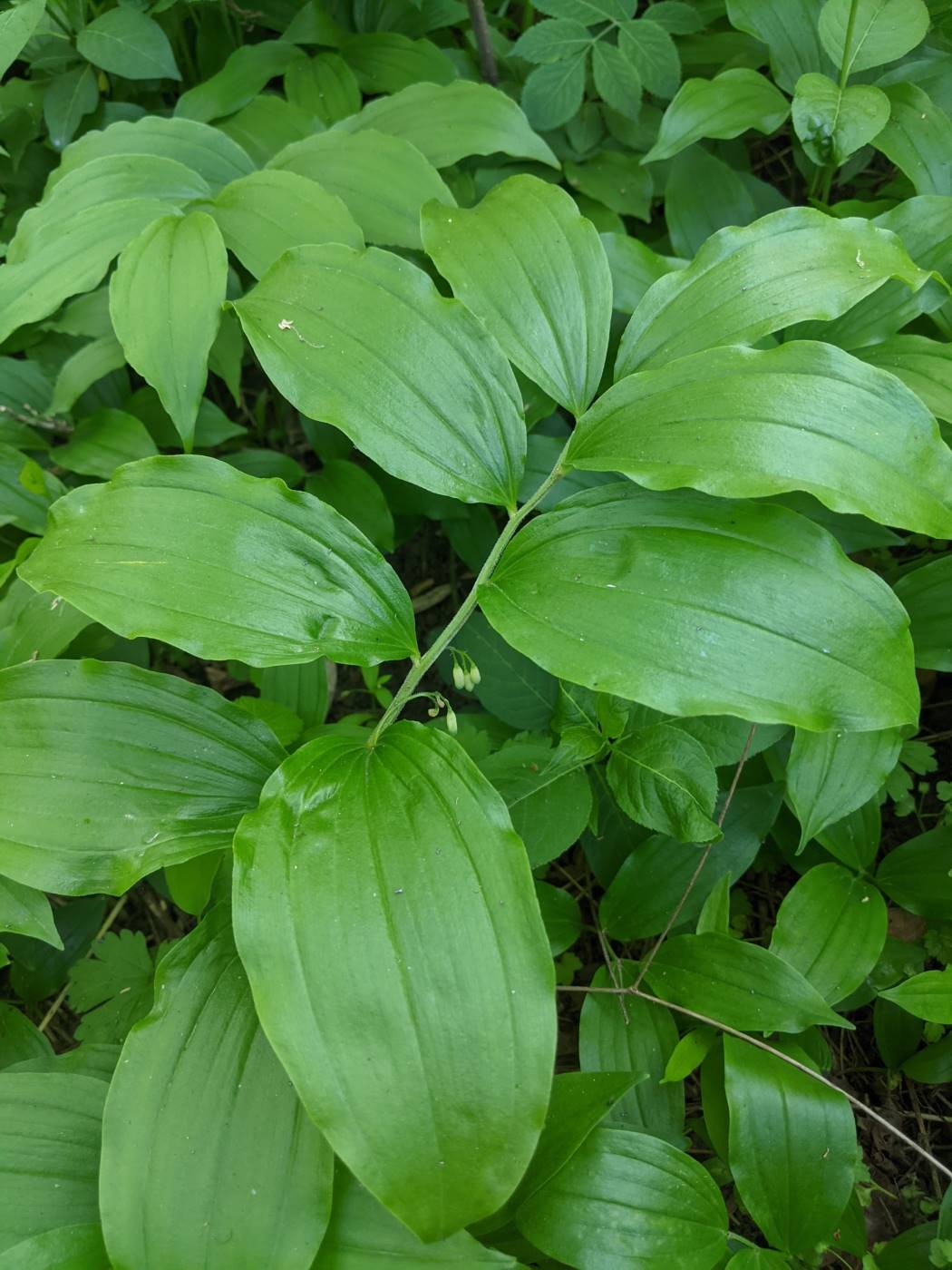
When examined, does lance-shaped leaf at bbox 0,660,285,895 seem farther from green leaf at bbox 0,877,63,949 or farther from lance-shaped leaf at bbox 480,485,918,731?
lance-shaped leaf at bbox 480,485,918,731

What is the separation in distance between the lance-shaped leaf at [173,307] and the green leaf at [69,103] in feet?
2.71

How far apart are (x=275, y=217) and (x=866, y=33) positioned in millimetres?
1130

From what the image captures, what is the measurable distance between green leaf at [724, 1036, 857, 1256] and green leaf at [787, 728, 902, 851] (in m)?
0.39

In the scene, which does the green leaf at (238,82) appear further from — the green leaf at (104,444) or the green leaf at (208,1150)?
the green leaf at (208,1150)

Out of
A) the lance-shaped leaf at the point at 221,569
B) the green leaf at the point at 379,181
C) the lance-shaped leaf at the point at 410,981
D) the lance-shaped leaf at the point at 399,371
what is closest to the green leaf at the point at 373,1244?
the lance-shaped leaf at the point at 410,981

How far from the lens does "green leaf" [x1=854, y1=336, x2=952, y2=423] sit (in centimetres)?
152

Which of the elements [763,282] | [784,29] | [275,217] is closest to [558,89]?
[784,29]

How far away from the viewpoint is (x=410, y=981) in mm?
967

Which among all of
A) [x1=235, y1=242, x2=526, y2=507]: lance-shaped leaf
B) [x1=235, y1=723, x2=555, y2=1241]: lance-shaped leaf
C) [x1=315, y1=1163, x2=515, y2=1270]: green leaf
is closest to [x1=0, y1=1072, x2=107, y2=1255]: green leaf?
[x1=315, y1=1163, x2=515, y2=1270]: green leaf

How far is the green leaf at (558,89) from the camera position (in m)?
1.97

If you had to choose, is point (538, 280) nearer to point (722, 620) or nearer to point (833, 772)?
point (722, 620)

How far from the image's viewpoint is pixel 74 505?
1223 millimetres

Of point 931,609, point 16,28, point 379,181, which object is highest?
point 16,28

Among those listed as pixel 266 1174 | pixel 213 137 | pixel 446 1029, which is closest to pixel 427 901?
pixel 446 1029
